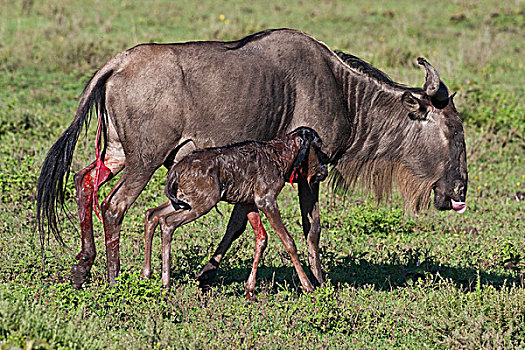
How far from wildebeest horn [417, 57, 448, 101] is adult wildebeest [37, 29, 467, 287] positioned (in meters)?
0.01

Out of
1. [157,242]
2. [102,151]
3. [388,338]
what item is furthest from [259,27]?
[388,338]

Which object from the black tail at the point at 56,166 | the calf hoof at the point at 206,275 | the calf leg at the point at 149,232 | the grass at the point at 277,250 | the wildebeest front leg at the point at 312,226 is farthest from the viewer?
the wildebeest front leg at the point at 312,226

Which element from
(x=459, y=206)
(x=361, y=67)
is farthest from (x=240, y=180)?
(x=459, y=206)

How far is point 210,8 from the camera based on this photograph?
18.1 metres

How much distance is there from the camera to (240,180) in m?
5.90

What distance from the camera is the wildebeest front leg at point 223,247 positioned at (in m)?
6.65

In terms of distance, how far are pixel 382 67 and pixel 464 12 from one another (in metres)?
6.41

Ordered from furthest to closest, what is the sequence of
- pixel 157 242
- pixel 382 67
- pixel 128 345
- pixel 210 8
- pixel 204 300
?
pixel 210 8 → pixel 382 67 → pixel 157 242 → pixel 204 300 → pixel 128 345

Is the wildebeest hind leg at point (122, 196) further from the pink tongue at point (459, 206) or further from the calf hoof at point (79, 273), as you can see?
the pink tongue at point (459, 206)

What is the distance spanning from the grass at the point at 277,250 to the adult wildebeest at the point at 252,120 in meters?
0.52

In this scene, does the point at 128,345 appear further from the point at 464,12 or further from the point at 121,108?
the point at 464,12

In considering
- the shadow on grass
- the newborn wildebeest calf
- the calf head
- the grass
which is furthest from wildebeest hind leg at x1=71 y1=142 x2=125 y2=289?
the calf head

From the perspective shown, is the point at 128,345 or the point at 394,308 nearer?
the point at 128,345

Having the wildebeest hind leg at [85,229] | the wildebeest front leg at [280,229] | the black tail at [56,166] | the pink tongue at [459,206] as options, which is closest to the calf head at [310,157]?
the wildebeest front leg at [280,229]
